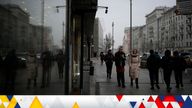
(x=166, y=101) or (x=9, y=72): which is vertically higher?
(x=9, y=72)

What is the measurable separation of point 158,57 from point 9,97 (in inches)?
336

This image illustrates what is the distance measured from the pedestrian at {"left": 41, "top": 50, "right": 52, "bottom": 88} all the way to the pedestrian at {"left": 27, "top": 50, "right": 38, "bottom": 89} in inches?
9.0

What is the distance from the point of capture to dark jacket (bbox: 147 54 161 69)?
34.3ft

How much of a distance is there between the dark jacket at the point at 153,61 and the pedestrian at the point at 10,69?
8343 mm

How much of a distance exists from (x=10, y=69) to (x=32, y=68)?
1.08 feet

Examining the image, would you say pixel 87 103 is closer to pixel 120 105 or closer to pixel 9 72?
pixel 120 105

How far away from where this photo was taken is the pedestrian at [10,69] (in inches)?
90.1

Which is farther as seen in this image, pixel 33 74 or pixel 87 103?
pixel 33 74

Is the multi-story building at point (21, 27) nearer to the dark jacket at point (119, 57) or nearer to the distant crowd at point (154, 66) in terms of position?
the distant crowd at point (154, 66)

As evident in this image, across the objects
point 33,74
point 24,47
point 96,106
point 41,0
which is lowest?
point 96,106

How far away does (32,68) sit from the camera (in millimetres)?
2646

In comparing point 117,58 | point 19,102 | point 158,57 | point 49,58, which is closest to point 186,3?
point 49,58

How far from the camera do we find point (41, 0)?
2771mm

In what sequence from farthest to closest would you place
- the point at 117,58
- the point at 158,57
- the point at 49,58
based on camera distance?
1. the point at 117,58
2. the point at 158,57
3. the point at 49,58
